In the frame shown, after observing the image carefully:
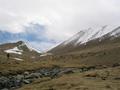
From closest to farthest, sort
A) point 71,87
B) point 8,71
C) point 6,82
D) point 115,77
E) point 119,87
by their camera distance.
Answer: point 119,87
point 71,87
point 115,77
point 6,82
point 8,71

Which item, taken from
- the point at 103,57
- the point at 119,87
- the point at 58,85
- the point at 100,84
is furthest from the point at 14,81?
the point at 103,57

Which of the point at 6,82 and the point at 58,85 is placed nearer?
the point at 58,85

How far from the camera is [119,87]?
47656 millimetres

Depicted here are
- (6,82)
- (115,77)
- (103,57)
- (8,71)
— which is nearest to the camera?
(115,77)

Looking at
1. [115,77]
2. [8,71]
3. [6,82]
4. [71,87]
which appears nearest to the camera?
[71,87]

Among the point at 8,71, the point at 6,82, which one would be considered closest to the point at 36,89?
the point at 6,82

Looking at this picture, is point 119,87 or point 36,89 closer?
point 119,87

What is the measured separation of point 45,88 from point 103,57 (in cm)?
12931

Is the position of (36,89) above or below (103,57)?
below

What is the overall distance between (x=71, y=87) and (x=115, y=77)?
11.8m

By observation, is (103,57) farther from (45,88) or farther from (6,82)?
(45,88)

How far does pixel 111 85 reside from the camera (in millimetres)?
49812

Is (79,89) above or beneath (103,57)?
beneath

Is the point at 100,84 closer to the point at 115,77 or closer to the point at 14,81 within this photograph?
the point at 115,77
